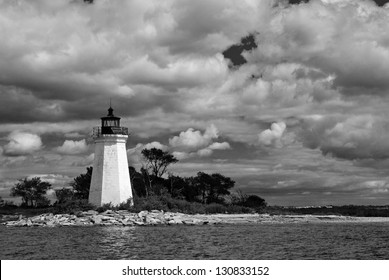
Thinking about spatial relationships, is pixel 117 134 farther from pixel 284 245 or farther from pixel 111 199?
pixel 284 245

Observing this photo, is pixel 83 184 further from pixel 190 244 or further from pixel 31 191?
pixel 190 244

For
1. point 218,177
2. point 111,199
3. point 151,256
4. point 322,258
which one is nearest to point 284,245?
point 322,258

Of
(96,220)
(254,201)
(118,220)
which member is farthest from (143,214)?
(254,201)

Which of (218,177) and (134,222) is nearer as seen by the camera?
(134,222)

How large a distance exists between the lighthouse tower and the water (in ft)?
30.8

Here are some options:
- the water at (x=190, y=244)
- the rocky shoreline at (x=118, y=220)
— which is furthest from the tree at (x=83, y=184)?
the water at (x=190, y=244)

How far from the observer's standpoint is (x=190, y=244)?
115ft

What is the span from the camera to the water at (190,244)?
3070cm

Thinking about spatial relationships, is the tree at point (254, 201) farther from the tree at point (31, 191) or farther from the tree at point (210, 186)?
the tree at point (31, 191)

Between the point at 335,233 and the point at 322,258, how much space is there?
52.5 feet

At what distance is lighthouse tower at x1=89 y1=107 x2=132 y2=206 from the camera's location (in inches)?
2167

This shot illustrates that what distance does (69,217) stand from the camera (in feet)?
177

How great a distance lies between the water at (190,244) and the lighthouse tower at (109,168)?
939 centimetres

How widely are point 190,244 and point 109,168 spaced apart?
21759 millimetres
